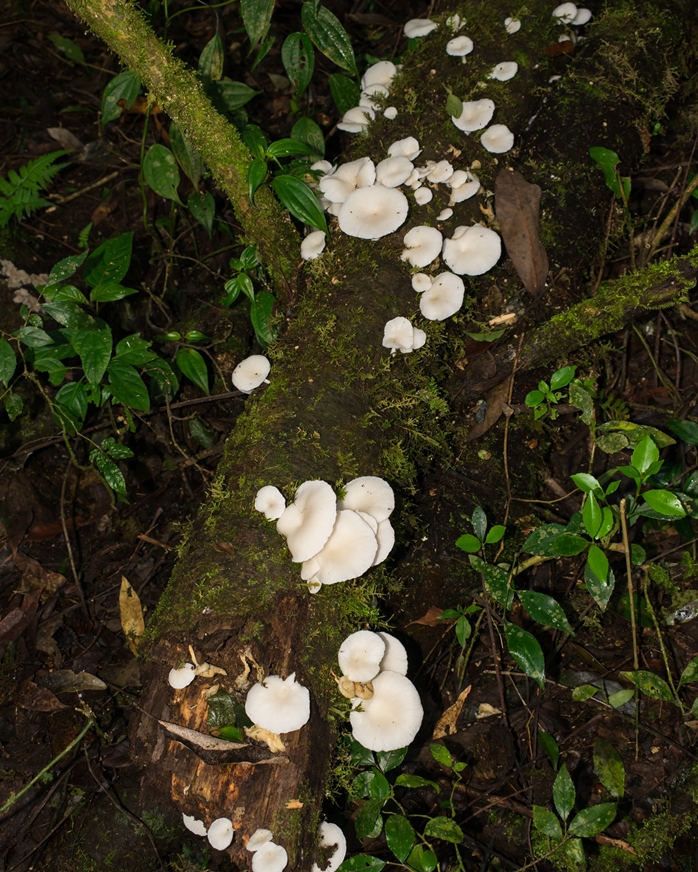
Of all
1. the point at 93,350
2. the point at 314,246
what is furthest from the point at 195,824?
the point at 314,246

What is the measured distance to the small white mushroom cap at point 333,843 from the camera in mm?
2404

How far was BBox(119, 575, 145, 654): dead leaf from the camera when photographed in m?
3.69

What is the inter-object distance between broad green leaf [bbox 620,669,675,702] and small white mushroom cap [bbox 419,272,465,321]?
6.30 ft

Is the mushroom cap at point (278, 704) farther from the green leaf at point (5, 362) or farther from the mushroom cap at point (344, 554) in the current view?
the green leaf at point (5, 362)

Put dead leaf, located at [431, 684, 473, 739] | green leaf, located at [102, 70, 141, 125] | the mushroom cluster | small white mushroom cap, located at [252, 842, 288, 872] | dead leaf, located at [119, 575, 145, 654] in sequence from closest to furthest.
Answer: small white mushroom cap, located at [252, 842, 288, 872] < the mushroom cluster < dead leaf, located at [431, 684, 473, 739] < green leaf, located at [102, 70, 141, 125] < dead leaf, located at [119, 575, 145, 654]

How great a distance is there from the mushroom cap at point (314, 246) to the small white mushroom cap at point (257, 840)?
8.77 ft

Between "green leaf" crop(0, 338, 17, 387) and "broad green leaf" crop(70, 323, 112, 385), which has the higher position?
"green leaf" crop(0, 338, 17, 387)

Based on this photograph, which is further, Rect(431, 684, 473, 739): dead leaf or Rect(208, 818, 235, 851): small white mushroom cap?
Rect(431, 684, 473, 739): dead leaf

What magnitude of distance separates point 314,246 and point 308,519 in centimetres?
166

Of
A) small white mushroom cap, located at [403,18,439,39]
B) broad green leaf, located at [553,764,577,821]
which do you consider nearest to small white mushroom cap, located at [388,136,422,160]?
small white mushroom cap, located at [403,18,439,39]

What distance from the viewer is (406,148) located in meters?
3.47

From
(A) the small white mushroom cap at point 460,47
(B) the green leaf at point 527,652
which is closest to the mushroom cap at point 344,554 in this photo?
(B) the green leaf at point 527,652

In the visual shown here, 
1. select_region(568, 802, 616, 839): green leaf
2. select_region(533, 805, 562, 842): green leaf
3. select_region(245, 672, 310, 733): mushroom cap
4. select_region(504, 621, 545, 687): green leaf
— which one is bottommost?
select_region(568, 802, 616, 839): green leaf

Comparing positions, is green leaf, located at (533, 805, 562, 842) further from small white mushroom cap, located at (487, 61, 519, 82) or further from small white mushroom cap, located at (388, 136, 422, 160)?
small white mushroom cap, located at (487, 61, 519, 82)
